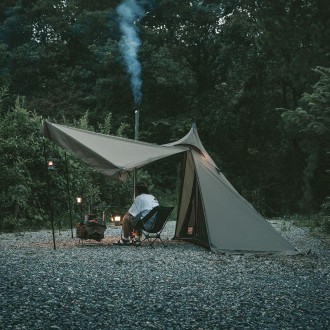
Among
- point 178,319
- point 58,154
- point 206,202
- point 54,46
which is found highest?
point 54,46

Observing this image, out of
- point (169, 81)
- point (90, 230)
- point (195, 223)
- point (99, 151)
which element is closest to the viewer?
point (99, 151)

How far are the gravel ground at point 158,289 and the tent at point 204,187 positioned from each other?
1.41 ft

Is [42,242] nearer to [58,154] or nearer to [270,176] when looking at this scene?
[58,154]

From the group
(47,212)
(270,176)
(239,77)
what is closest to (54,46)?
(239,77)

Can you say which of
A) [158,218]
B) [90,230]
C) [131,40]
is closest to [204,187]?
[158,218]

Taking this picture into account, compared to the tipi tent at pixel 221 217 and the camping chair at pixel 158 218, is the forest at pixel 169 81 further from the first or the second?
the camping chair at pixel 158 218

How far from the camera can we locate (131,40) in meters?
22.1

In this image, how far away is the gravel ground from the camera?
3.81m

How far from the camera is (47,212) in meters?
12.7

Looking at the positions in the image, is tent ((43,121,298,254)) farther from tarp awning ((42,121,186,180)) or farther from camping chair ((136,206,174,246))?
camping chair ((136,206,174,246))

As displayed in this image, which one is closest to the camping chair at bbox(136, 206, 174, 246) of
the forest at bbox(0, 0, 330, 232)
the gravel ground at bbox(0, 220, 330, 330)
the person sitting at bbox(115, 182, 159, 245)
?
the person sitting at bbox(115, 182, 159, 245)

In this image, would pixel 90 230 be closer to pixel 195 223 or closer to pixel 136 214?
pixel 136 214

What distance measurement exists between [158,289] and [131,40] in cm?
1841

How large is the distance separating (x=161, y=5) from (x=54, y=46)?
17.6 feet
